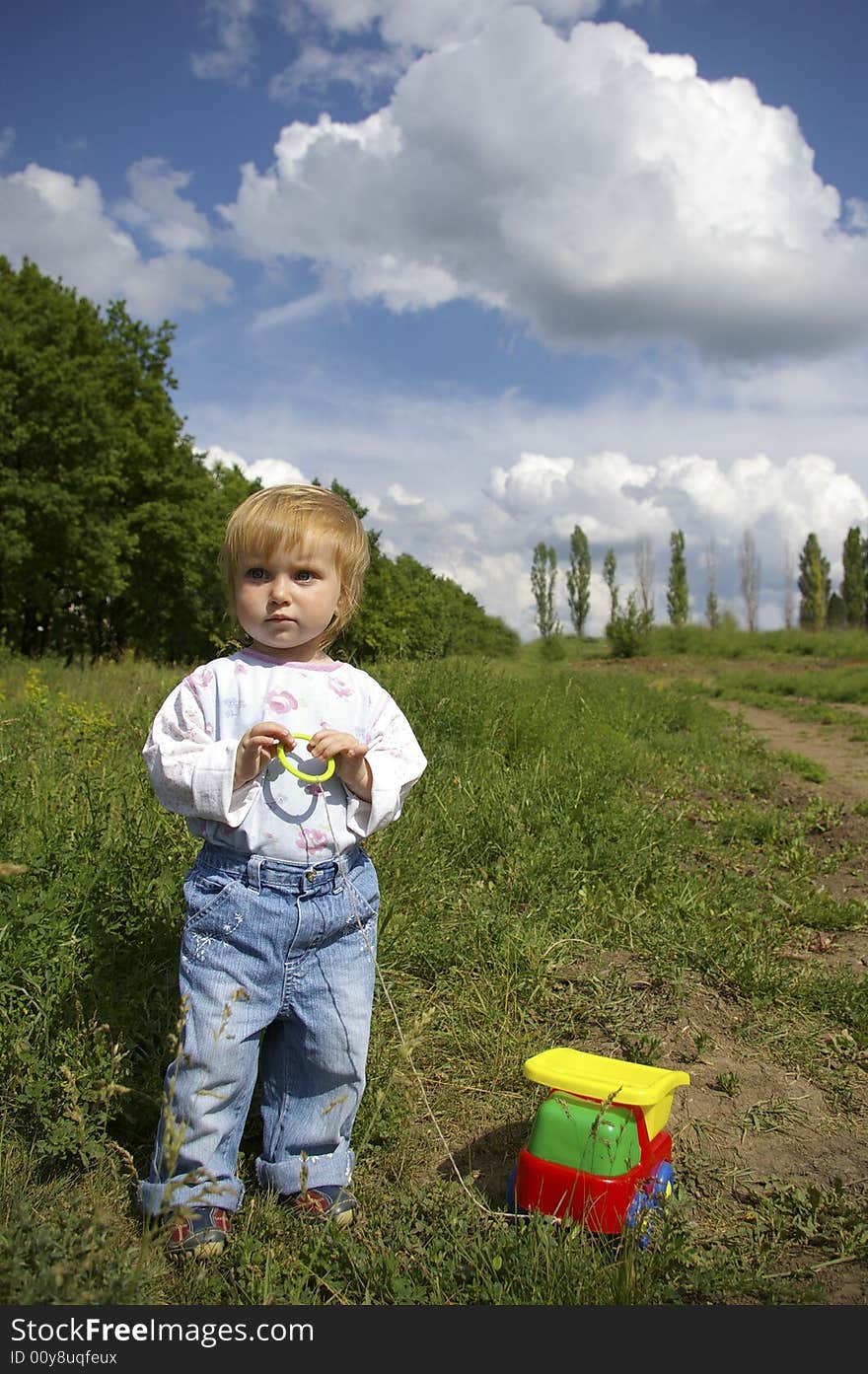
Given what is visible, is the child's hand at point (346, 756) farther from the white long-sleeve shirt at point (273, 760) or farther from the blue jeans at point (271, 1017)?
the blue jeans at point (271, 1017)

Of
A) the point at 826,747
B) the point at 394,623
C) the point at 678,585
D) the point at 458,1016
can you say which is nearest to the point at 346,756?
the point at 458,1016

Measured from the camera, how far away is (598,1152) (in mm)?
2154

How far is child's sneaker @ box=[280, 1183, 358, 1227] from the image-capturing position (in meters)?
2.27

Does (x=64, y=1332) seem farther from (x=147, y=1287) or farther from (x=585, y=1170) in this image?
(x=585, y=1170)

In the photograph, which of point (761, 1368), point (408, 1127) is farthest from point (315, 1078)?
point (761, 1368)

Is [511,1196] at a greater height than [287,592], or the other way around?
[287,592]

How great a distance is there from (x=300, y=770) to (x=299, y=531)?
22.6 inches

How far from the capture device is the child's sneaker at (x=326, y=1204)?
227cm

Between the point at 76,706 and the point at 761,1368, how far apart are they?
5438 mm

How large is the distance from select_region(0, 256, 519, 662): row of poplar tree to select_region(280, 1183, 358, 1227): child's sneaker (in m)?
10.7

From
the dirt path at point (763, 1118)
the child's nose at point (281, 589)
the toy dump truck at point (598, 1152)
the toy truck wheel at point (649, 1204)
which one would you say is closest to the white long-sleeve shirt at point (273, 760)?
the child's nose at point (281, 589)

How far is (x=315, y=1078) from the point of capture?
92.4 inches

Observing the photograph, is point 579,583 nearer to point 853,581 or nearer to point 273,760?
point 853,581

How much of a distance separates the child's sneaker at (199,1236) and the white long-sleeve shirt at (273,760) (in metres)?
0.82
